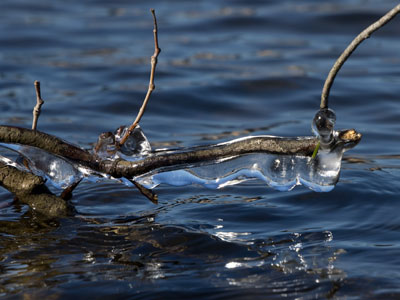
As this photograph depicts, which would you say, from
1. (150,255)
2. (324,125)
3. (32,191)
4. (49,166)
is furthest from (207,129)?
(324,125)

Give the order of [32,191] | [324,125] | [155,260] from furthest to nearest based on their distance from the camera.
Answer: [32,191], [155,260], [324,125]

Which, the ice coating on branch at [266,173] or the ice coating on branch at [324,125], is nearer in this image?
the ice coating on branch at [324,125]

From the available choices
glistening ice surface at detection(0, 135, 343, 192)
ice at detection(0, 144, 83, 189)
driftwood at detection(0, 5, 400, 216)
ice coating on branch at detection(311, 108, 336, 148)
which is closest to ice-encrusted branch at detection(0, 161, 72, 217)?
ice at detection(0, 144, 83, 189)

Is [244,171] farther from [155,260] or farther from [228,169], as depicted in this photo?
[155,260]

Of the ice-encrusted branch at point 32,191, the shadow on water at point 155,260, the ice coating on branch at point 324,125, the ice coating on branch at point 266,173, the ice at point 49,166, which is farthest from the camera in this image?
the ice-encrusted branch at point 32,191

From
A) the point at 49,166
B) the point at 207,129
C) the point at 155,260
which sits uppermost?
the point at 207,129

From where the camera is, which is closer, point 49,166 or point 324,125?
point 324,125

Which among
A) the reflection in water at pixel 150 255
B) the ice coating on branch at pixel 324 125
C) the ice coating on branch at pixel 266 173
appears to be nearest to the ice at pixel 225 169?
the ice coating on branch at pixel 266 173

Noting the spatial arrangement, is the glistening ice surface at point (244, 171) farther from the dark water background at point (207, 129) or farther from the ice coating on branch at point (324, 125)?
the dark water background at point (207, 129)
